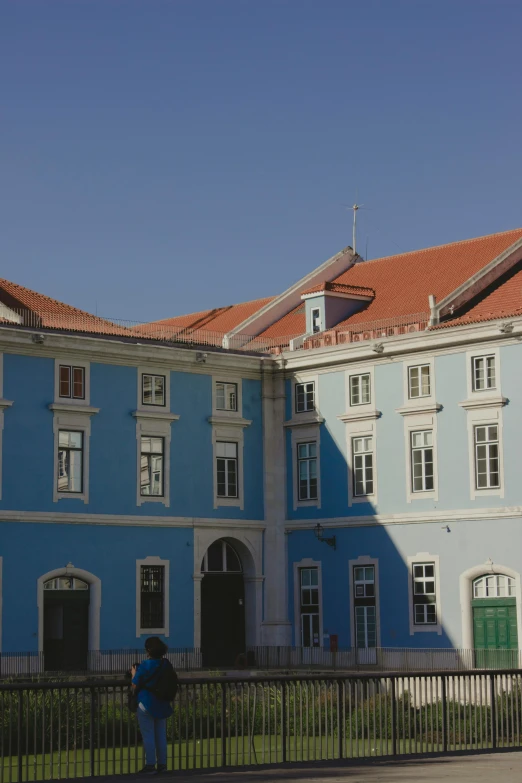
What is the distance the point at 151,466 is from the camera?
144 feet

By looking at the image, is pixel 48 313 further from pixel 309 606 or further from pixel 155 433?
pixel 309 606

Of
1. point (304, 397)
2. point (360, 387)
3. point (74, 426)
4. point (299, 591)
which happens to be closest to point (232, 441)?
point (304, 397)

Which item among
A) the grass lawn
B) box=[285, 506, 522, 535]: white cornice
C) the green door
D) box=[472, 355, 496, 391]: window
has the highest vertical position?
box=[472, 355, 496, 391]: window

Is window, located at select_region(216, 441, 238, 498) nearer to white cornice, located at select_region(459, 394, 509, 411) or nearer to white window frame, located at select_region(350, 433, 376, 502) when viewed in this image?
white window frame, located at select_region(350, 433, 376, 502)

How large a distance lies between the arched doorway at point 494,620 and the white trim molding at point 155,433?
9363 mm

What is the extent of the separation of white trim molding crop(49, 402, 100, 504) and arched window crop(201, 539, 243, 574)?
5.01 meters

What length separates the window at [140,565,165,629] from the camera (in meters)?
43.1

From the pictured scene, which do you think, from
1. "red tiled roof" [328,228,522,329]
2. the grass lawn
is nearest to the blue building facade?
"red tiled roof" [328,228,522,329]

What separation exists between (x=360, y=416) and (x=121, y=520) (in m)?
7.51

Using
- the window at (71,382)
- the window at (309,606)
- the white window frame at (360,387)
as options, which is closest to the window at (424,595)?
the window at (309,606)

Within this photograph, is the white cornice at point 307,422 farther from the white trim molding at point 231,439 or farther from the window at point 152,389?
the window at point 152,389

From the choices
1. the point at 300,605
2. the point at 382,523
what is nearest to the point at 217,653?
the point at 300,605

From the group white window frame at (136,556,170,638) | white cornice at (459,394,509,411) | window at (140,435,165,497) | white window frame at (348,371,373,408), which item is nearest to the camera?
white cornice at (459,394,509,411)

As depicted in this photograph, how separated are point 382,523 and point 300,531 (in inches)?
131
